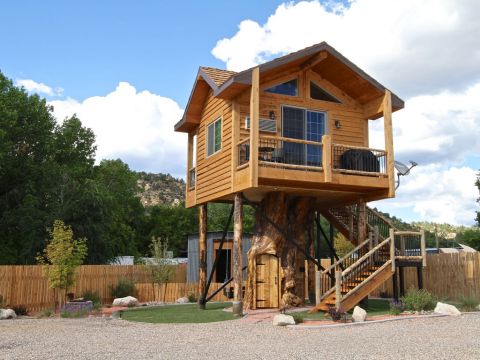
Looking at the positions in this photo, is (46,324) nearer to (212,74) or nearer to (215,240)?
(212,74)

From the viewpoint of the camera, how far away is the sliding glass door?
63.0 ft

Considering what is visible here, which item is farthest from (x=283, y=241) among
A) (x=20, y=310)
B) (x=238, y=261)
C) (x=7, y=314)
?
(x=20, y=310)

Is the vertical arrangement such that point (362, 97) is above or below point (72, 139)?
below

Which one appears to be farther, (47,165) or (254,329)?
(47,165)

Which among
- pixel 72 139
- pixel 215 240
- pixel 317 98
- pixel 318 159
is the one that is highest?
pixel 72 139

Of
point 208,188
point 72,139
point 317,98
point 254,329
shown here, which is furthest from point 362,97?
point 72,139

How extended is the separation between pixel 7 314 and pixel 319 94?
46.4 feet

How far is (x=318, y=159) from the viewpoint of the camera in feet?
63.8

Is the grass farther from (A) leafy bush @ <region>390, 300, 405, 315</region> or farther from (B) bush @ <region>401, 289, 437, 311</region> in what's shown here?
(B) bush @ <region>401, 289, 437, 311</region>

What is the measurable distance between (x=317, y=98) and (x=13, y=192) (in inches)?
1073

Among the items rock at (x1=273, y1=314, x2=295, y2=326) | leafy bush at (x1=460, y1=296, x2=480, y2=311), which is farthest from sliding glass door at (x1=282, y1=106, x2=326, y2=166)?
leafy bush at (x1=460, y1=296, x2=480, y2=311)

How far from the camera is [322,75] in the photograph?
20.6 meters

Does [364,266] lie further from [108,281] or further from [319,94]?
[108,281]

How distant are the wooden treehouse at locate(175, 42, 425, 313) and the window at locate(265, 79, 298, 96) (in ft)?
0.14
